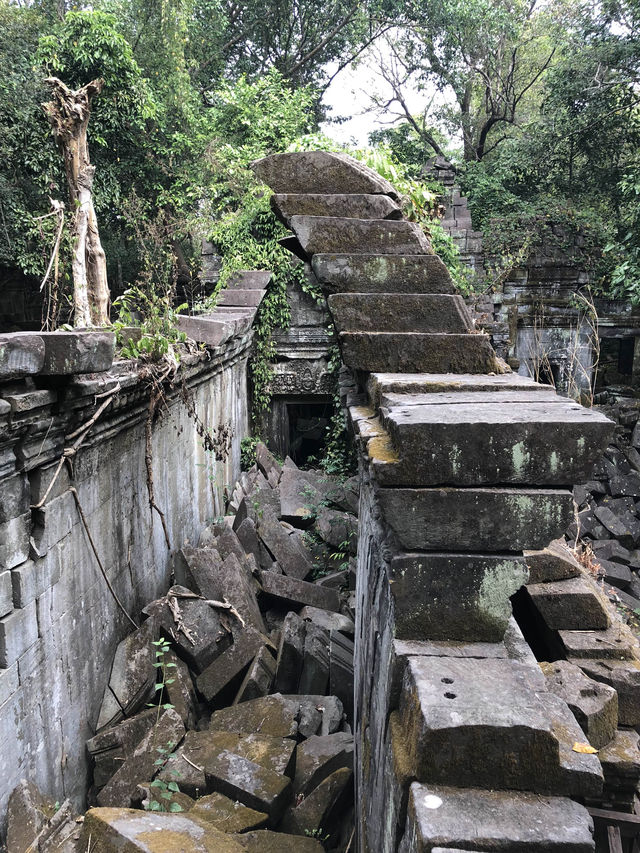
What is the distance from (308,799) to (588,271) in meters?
13.5

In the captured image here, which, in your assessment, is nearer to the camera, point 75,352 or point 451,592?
point 451,592

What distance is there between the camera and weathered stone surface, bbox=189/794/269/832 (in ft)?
8.96

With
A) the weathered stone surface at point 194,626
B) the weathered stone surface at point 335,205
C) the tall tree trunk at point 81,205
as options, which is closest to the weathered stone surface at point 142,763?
the weathered stone surface at point 194,626

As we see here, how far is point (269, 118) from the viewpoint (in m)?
10.8

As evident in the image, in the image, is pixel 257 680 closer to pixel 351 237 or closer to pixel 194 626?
pixel 194 626

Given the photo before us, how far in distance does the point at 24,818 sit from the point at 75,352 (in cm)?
207

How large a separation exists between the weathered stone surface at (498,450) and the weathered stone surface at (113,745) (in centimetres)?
269

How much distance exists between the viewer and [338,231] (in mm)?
3252

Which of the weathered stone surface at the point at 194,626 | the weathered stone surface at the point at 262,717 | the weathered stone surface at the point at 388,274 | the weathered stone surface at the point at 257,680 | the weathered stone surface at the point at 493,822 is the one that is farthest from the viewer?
the weathered stone surface at the point at 194,626

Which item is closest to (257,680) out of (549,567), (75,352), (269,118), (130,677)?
(130,677)

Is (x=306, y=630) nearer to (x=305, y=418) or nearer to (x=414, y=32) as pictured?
(x=305, y=418)

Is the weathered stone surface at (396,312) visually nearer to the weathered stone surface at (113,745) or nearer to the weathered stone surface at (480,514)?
the weathered stone surface at (480,514)

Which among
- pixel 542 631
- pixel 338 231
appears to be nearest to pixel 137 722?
pixel 542 631

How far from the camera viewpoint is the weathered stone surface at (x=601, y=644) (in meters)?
2.69
